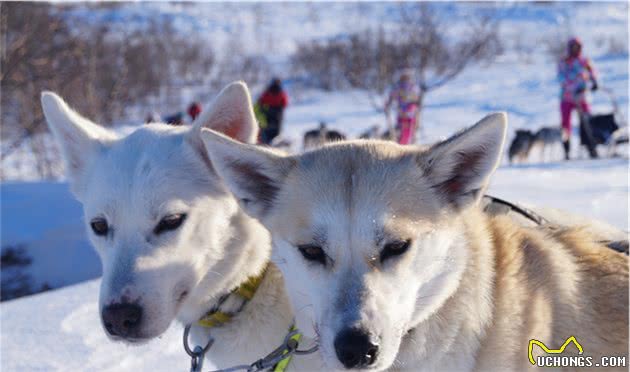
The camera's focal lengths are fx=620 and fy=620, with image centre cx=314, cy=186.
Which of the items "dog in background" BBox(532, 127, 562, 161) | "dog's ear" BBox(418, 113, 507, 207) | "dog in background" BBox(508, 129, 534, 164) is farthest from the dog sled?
"dog's ear" BBox(418, 113, 507, 207)

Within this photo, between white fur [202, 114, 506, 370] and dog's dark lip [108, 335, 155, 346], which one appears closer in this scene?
white fur [202, 114, 506, 370]

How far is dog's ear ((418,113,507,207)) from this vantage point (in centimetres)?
182

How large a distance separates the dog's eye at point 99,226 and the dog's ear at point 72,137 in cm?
36

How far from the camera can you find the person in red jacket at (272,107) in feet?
45.3

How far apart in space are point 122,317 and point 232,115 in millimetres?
916

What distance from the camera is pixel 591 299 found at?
2102mm

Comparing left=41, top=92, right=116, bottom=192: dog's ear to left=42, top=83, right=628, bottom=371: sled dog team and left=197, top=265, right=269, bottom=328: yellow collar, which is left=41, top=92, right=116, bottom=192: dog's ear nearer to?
left=42, top=83, right=628, bottom=371: sled dog team

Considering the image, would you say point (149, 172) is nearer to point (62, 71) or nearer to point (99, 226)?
point (99, 226)

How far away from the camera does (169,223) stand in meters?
2.22

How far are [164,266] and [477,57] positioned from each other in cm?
1431

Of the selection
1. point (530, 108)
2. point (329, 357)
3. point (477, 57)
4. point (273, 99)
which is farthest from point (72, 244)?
point (530, 108)

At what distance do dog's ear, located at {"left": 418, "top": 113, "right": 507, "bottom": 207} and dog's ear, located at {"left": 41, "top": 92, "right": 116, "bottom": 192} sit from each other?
4.48 ft

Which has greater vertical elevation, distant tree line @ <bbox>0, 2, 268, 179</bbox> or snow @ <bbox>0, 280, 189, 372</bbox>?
snow @ <bbox>0, 280, 189, 372</bbox>

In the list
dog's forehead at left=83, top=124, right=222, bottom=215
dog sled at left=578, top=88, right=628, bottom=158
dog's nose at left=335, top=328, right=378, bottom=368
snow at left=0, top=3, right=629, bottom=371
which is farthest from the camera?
dog sled at left=578, top=88, right=628, bottom=158
